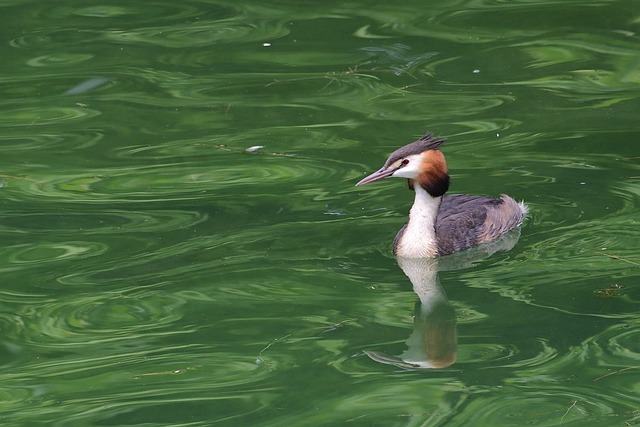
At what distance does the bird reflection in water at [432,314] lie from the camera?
6.18 meters

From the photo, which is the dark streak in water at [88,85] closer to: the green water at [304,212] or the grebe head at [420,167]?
the green water at [304,212]

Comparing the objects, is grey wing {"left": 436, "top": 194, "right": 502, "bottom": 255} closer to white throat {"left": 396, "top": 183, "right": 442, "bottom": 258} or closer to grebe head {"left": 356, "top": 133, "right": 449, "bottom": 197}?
white throat {"left": 396, "top": 183, "right": 442, "bottom": 258}

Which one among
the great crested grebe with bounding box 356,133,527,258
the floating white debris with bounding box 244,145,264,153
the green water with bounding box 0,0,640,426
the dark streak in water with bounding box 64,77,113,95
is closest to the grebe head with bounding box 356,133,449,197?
the great crested grebe with bounding box 356,133,527,258

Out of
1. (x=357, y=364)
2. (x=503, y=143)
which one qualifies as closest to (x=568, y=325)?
(x=357, y=364)

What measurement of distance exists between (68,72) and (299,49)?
1.77 metres

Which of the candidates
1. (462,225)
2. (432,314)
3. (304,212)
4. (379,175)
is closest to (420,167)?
(379,175)

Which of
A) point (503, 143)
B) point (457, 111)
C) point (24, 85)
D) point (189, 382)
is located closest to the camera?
point (189, 382)

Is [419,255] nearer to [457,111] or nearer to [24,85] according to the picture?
[457,111]

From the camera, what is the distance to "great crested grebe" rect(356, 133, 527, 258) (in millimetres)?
7492

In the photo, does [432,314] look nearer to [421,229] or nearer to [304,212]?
[421,229]

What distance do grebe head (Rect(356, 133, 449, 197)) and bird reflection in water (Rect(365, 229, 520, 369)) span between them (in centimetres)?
41

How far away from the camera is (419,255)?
7465mm

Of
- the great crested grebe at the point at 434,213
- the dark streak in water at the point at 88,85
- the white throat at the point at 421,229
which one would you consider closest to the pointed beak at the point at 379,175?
the great crested grebe at the point at 434,213

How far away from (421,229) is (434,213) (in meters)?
0.23
